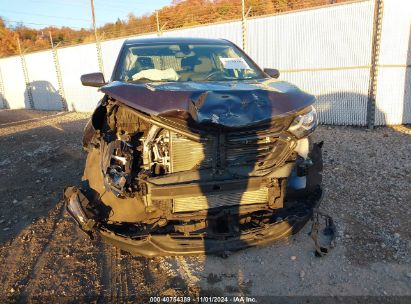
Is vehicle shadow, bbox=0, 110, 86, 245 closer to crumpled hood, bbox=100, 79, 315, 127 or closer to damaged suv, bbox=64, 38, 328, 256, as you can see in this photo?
damaged suv, bbox=64, 38, 328, 256

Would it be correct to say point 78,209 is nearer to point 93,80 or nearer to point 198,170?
point 198,170

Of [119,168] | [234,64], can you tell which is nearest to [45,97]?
[234,64]

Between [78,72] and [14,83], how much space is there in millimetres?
8501

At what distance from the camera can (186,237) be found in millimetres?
2877

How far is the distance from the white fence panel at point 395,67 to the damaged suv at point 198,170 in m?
Result: 5.96

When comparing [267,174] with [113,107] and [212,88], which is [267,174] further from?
[113,107]

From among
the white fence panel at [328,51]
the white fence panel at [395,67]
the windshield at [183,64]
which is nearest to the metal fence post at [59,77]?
the white fence panel at [328,51]

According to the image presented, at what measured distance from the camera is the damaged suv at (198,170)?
2850 millimetres

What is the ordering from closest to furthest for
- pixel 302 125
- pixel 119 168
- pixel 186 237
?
pixel 186 237, pixel 119 168, pixel 302 125

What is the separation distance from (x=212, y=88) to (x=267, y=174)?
36.7 inches

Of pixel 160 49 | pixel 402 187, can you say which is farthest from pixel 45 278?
pixel 402 187

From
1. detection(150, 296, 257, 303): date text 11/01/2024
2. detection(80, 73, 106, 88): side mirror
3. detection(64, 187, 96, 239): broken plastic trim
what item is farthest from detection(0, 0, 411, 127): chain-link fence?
detection(64, 187, 96, 239): broken plastic trim

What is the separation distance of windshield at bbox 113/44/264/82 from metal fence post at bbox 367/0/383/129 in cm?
485

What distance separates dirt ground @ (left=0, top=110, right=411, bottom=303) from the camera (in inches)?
114
